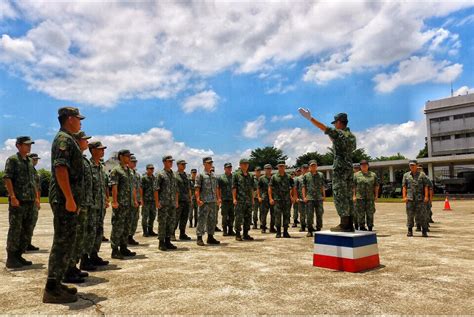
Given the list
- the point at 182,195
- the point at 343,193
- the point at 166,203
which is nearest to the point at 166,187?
the point at 166,203

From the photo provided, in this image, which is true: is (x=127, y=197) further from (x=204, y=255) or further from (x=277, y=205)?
(x=277, y=205)

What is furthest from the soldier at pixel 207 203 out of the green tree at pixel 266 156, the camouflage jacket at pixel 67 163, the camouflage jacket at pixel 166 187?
the green tree at pixel 266 156

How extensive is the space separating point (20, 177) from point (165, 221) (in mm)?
2670

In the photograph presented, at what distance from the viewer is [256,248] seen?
7488mm

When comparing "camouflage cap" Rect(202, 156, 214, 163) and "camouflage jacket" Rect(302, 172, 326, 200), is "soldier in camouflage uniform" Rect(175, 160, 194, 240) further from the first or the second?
"camouflage jacket" Rect(302, 172, 326, 200)

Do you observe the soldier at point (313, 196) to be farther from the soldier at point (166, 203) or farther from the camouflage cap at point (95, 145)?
the camouflage cap at point (95, 145)

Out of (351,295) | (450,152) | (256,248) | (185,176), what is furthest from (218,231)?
(450,152)

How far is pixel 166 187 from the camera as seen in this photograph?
25.7ft

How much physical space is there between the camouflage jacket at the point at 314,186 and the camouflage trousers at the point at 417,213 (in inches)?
83.3

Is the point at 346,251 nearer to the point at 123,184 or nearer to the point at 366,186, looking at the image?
the point at 123,184

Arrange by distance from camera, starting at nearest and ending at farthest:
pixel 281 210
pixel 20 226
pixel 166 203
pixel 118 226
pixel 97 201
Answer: pixel 97 201 → pixel 20 226 → pixel 118 226 → pixel 166 203 → pixel 281 210

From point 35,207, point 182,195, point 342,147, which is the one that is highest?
point 342,147

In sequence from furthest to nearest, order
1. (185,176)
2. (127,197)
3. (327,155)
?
(327,155) < (185,176) < (127,197)

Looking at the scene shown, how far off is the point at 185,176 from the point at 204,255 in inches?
135
